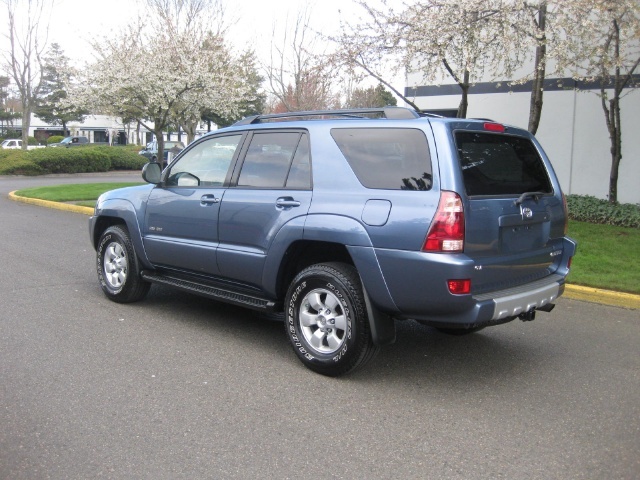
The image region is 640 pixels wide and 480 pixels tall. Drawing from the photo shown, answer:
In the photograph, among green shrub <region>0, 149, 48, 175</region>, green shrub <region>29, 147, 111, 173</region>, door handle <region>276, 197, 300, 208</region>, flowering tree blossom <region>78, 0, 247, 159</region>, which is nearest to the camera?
door handle <region>276, 197, 300, 208</region>

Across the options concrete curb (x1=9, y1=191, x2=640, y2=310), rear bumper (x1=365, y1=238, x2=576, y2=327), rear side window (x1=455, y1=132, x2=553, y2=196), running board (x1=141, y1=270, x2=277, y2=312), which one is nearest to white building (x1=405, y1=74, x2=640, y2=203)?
concrete curb (x1=9, y1=191, x2=640, y2=310)

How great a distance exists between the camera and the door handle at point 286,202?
4939 mm

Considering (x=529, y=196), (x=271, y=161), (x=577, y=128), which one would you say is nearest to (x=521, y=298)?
(x=529, y=196)

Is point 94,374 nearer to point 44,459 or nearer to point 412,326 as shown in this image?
point 44,459

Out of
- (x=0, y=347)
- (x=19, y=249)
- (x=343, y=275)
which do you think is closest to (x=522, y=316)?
(x=343, y=275)

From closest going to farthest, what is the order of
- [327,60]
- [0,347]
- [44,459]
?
[44,459], [0,347], [327,60]

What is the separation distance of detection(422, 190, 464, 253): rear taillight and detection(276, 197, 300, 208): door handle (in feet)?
3.91

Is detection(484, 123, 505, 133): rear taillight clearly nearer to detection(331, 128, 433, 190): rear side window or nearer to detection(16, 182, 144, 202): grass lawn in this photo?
detection(331, 128, 433, 190): rear side window

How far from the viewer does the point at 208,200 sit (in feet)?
18.6

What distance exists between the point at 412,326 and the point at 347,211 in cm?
200

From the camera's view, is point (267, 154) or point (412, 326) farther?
point (412, 326)

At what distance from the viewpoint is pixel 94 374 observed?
464 centimetres

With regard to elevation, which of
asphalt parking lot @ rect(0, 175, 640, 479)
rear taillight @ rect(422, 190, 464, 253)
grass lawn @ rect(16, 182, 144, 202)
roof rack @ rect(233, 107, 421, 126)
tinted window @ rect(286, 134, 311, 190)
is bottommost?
asphalt parking lot @ rect(0, 175, 640, 479)

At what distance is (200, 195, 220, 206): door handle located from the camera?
5.60m
